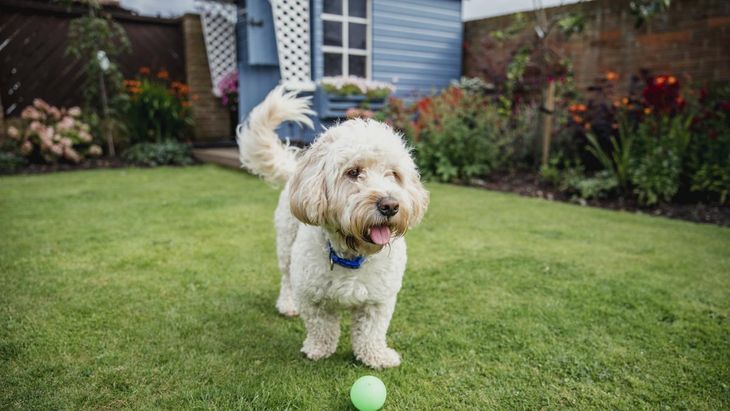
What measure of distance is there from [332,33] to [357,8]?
812 millimetres

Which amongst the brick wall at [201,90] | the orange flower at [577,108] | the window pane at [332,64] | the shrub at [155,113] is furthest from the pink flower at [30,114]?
the orange flower at [577,108]

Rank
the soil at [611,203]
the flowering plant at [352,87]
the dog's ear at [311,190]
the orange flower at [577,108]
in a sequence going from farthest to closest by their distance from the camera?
1. the flowering plant at [352,87]
2. the orange flower at [577,108]
3. the soil at [611,203]
4. the dog's ear at [311,190]

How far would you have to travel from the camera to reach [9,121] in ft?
29.1

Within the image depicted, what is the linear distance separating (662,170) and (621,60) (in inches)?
126

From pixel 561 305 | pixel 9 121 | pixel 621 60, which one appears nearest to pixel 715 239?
pixel 561 305

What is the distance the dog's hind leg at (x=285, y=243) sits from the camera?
2.80m

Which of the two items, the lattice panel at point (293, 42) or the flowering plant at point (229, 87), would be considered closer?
the lattice panel at point (293, 42)

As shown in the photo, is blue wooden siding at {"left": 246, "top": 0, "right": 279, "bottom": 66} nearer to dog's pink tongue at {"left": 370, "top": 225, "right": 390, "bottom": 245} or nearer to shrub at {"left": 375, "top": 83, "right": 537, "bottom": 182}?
shrub at {"left": 375, "top": 83, "right": 537, "bottom": 182}

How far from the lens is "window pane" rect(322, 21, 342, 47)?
9297 millimetres

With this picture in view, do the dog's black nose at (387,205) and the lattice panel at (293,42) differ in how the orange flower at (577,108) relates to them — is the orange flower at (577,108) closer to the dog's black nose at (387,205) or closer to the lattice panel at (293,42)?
the lattice panel at (293,42)

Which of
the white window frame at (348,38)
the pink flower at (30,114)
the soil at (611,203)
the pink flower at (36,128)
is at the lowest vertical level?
the soil at (611,203)

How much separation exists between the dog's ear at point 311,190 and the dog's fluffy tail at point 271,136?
0.70 metres

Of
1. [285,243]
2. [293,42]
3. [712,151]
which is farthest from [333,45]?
[285,243]

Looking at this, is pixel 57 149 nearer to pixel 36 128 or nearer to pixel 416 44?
pixel 36 128
